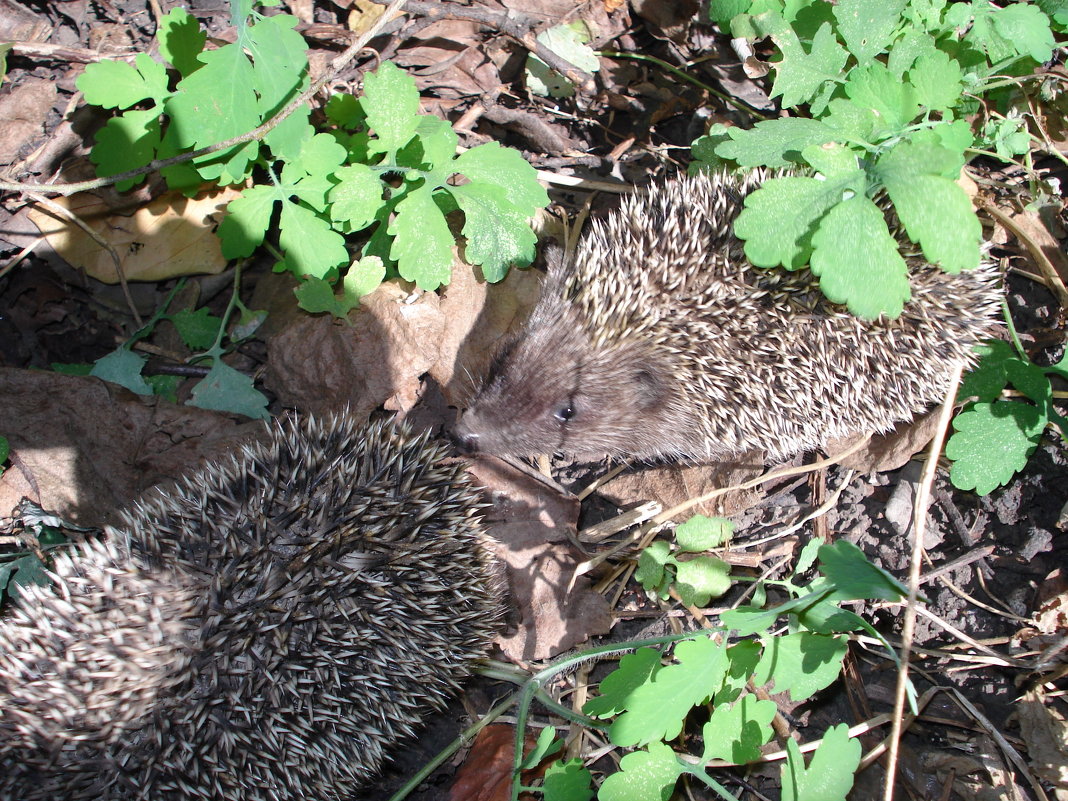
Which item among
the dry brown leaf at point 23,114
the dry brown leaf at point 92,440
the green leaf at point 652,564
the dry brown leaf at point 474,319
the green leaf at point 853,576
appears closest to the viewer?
the green leaf at point 853,576

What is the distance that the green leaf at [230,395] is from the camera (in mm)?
5293

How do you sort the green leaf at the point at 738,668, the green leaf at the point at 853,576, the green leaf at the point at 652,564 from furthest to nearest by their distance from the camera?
1. the green leaf at the point at 652,564
2. the green leaf at the point at 738,668
3. the green leaf at the point at 853,576

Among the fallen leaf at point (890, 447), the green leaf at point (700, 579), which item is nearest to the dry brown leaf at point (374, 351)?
the green leaf at point (700, 579)

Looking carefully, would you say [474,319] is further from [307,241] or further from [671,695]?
[671,695]

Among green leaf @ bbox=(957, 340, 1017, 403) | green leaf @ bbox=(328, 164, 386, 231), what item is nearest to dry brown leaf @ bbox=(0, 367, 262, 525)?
green leaf @ bbox=(328, 164, 386, 231)

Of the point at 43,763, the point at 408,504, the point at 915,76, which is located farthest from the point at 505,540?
the point at 915,76

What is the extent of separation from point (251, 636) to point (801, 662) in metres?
2.47

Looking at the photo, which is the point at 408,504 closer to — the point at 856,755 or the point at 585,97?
the point at 856,755

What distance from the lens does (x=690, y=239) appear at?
4285mm

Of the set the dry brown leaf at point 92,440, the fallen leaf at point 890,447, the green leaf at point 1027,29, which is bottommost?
the dry brown leaf at point 92,440

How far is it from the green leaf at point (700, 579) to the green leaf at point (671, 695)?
1188 mm

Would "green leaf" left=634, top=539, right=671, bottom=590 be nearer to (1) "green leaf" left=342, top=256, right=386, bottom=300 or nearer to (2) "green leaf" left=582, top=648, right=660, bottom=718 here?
(2) "green leaf" left=582, top=648, right=660, bottom=718

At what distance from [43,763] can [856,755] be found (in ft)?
11.1

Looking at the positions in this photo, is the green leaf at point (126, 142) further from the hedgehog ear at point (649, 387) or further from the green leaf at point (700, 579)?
the green leaf at point (700, 579)
